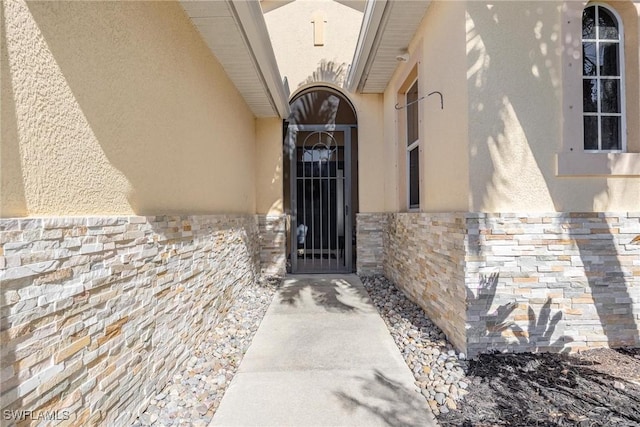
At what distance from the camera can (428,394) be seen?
2621 mm

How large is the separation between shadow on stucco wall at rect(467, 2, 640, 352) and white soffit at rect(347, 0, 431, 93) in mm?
1150

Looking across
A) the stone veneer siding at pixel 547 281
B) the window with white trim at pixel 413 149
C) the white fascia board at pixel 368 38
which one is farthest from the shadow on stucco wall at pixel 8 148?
the window with white trim at pixel 413 149

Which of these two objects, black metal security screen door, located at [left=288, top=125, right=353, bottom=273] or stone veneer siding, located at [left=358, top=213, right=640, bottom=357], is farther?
black metal security screen door, located at [left=288, top=125, right=353, bottom=273]

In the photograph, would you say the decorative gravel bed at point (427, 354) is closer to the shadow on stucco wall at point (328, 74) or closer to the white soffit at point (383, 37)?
the white soffit at point (383, 37)

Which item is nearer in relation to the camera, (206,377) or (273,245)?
(206,377)

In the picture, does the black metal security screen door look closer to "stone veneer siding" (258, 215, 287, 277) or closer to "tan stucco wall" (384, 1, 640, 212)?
"stone veneer siding" (258, 215, 287, 277)

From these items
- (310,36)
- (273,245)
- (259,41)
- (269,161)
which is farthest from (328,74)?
(273,245)

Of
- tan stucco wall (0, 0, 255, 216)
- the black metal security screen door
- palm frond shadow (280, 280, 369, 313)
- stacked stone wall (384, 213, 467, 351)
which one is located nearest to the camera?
tan stucco wall (0, 0, 255, 216)

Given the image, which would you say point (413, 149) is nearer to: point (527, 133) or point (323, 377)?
point (527, 133)

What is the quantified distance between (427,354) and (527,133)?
2312mm

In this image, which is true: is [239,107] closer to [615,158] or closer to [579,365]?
[615,158]

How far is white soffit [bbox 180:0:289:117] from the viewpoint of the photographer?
10.8 ft

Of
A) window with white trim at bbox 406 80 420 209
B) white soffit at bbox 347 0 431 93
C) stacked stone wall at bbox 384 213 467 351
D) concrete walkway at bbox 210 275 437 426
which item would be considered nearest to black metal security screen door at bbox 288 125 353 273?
white soffit at bbox 347 0 431 93

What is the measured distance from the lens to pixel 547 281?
9.95 feet
